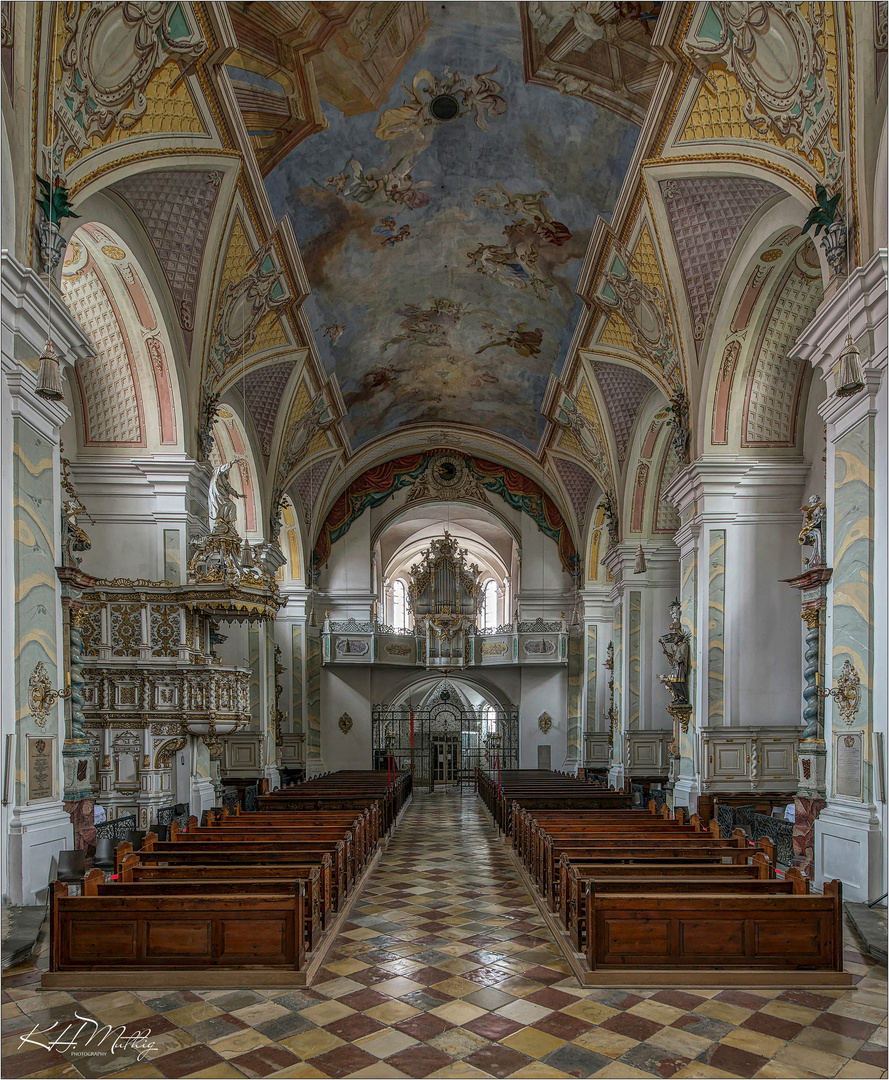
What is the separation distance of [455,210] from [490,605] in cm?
2364

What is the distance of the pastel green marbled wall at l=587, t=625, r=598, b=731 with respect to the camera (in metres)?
23.4

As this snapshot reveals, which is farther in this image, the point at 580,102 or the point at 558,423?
the point at 558,423

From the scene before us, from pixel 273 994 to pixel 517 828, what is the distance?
22.8 ft

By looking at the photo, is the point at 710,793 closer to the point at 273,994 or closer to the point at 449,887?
the point at 449,887

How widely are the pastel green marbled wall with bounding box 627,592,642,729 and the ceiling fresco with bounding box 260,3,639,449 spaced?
5257 mm

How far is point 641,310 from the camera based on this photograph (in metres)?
13.4

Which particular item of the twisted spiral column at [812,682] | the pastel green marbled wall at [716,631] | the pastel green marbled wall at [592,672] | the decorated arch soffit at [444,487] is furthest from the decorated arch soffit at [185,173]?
the pastel green marbled wall at [592,672]

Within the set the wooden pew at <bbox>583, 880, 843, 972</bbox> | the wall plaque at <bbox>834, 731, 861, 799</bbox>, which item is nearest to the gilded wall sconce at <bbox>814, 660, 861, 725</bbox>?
the wall plaque at <bbox>834, 731, 861, 799</bbox>

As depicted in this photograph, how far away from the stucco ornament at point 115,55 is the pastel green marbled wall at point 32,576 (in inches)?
120

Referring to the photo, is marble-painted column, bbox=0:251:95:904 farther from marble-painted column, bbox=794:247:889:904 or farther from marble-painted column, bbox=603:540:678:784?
marble-painted column, bbox=603:540:678:784

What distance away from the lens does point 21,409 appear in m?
7.13

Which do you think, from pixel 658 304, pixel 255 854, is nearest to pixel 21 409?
pixel 255 854

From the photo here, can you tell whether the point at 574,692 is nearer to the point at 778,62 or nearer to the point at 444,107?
the point at 444,107

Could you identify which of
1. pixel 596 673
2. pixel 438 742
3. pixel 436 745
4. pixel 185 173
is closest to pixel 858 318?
pixel 185 173
